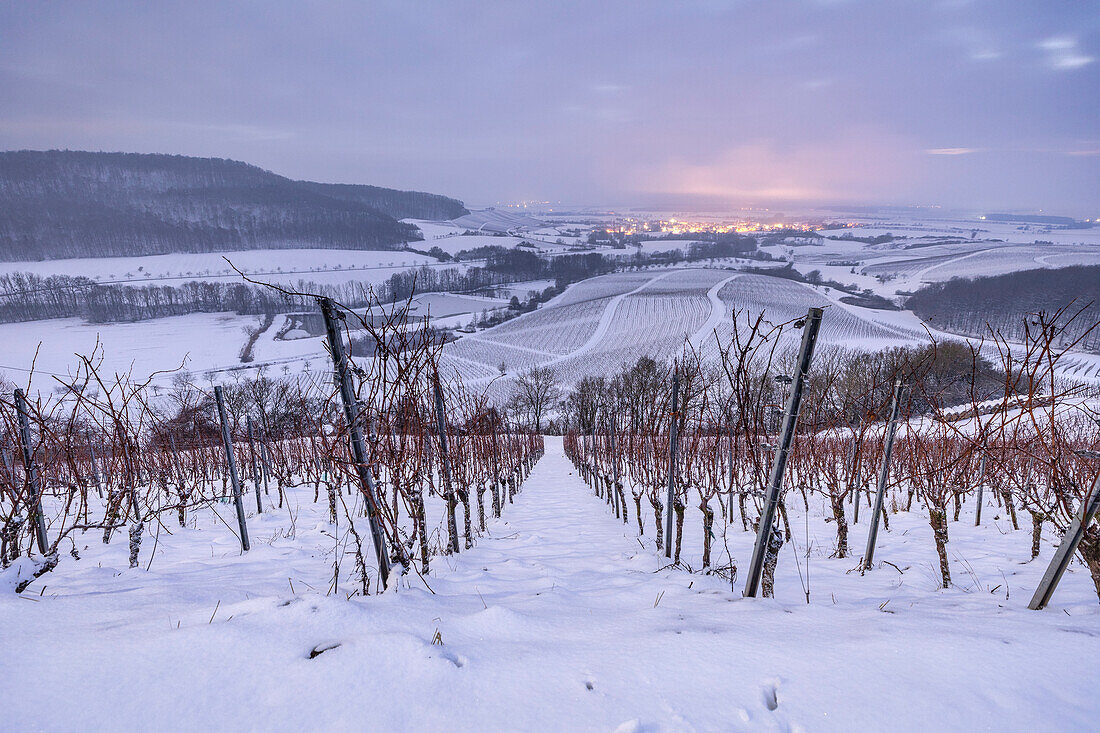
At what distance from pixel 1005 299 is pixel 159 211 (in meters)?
179

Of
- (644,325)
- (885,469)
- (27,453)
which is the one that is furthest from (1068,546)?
(644,325)

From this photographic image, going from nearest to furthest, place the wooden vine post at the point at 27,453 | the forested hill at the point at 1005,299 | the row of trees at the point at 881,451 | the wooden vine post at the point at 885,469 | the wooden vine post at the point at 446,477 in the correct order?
the row of trees at the point at 881,451 → the wooden vine post at the point at 27,453 → the wooden vine post at the point at 885,469 → the wooden vine post at the point at 446,477 → the forested hill at the point at 1005,299

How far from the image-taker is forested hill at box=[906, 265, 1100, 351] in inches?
2018

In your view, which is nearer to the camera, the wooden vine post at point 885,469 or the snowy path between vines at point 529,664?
the snowy path between vines at point 529,664

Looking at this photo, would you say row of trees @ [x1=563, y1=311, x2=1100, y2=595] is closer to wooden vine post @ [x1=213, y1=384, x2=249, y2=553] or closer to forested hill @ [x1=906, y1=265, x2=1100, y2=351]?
wooden vine post @ [x1=213, y1=384, x2=249, y2=553]

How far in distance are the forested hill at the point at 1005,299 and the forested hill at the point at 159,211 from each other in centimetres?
10847

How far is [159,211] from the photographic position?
115 m

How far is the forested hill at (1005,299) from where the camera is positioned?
5125 centimetres

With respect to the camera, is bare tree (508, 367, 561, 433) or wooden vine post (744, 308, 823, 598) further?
bare tree (508, 367, 561, 433)

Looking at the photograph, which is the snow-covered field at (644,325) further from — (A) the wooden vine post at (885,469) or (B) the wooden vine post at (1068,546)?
(B) the wooden vine post at (1068,546)

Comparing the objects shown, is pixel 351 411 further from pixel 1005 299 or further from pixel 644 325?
pixel 1005 299

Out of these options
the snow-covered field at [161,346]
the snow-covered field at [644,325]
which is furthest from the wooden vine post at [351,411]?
the snow-covered field at [161,346]

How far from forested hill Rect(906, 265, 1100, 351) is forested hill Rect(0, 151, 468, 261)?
10847 cm

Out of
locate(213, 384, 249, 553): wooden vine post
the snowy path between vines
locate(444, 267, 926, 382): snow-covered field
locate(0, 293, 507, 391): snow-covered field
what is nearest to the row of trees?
the snowy path between vines
